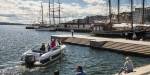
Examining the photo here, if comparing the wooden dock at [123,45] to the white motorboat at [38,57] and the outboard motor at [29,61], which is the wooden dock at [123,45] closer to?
the white motorboat at [38,57]

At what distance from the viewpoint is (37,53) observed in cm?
3244

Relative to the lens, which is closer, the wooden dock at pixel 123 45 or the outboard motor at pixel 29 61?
the outboard motor at pixel 29 61

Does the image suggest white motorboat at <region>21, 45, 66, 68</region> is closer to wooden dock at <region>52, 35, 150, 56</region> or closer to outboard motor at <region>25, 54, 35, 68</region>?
outboard motor at <region>25, 54, 35, 68</region>

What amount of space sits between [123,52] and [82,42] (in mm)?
14967

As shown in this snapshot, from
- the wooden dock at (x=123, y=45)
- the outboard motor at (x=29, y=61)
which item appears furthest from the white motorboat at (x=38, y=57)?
the wooden dock at (x=123, y=45)

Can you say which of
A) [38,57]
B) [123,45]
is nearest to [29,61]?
[38,57]

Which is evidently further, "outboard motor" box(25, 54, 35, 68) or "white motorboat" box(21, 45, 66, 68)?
"white motorboat" box(21, 45, 66, 68)

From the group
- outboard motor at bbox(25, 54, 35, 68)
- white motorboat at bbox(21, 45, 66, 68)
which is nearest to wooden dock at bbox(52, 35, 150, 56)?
white motorboat at bbox(21, 45, 66, 68)

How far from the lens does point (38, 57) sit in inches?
1254

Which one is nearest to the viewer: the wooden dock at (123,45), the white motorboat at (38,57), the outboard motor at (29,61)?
the outboard motor at (29,61)

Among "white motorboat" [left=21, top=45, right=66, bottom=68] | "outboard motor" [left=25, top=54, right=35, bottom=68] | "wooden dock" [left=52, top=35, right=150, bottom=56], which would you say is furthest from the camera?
"wooden dock" [left=52, top=35, right=150, bottom=56]

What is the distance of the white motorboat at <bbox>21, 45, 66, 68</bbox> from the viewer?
3025cm

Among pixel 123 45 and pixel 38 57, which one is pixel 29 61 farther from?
pixel 123 45

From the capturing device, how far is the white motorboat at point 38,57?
30.2m
